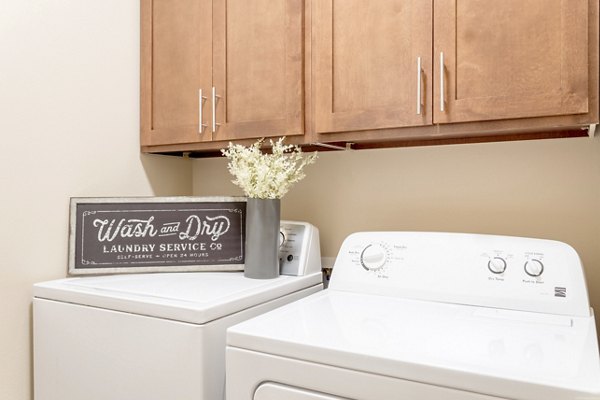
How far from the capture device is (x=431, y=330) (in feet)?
3.38

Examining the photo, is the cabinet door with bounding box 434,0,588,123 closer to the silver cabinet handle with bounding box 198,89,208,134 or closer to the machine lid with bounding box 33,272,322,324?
the machine lid with bounding box 33,272,322,324

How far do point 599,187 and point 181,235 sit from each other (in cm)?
139

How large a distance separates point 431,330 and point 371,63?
0.79 meters

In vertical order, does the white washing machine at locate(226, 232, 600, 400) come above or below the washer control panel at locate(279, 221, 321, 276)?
below

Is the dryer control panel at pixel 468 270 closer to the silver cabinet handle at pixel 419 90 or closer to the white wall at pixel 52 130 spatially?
the silver cabinet handle at pixel 419 90

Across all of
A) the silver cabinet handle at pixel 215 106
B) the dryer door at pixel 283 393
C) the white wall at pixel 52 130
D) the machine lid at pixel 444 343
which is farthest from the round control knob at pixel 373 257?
the white wall at pixel 52 130

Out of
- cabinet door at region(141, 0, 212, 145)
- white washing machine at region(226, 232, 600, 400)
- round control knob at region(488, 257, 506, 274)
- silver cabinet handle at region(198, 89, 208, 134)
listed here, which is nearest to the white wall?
cabinet door at region(141, 0, 212, 145)

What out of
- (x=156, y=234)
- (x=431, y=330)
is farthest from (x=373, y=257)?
(x=156, y=234)

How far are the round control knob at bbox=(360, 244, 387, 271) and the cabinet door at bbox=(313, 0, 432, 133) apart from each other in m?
0.38

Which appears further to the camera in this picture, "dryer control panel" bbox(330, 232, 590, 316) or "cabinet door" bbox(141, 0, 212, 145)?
"cabinet door" bbox(141, 0, 212, 145)

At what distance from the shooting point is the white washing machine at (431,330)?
31.8 inches

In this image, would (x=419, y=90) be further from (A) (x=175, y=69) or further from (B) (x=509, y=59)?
(A) (x=175, y=69)

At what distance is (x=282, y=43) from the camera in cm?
150

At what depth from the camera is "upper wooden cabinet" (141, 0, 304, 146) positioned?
150 cm
